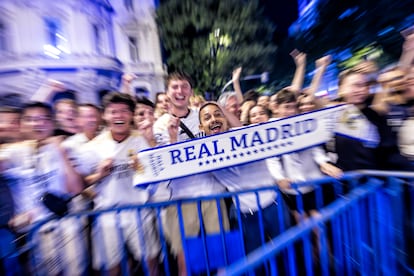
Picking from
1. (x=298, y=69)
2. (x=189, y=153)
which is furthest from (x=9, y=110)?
(x=298, y=69)

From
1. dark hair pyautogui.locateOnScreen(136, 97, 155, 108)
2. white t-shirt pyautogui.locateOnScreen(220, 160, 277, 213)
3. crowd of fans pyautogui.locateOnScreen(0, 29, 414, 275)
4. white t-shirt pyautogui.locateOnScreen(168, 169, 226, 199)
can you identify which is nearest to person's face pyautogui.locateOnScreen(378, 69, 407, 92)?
crowd of fans pyautogui.locateOnScreen(0, 29, 414, 275)

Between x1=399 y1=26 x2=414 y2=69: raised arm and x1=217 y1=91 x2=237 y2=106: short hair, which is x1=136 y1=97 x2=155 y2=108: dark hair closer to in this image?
x1=217 y1=91 x2=237 y2=106: short hair

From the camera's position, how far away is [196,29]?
1.82m

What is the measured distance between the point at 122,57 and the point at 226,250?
1.65 meters

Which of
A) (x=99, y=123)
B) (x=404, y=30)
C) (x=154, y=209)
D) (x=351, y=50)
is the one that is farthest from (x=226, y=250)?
(x=404, y=30)

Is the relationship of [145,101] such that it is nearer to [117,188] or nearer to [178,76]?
[178,76]

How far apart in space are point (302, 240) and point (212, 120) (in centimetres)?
100

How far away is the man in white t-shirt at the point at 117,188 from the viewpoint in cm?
189

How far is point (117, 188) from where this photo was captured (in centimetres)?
191

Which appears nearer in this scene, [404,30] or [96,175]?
[404,30]

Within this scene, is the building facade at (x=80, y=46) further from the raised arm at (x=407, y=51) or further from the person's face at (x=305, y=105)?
the raised arm at (x=407, y=51)

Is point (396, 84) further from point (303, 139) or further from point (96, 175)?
point (96, 175)

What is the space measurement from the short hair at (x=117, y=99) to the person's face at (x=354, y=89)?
1589 mm

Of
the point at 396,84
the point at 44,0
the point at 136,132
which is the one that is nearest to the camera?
the point at 44,0
